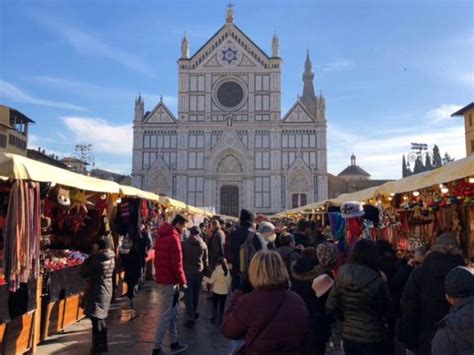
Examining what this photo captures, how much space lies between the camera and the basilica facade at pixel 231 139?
44.5 m

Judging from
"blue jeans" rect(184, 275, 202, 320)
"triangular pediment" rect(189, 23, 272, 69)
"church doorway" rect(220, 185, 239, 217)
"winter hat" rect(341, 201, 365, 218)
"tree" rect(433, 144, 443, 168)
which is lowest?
"blue jeans" rect(184, 275, 202, 320)

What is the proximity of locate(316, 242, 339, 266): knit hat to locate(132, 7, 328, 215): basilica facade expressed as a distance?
39678mm

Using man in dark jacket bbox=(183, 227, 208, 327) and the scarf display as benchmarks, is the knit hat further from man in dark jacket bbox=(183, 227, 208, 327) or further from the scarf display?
man in dark jacket bbox=(183, 227, 208, 327)

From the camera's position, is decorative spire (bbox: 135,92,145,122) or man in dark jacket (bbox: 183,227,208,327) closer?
man in dark jacket (bbox: 183,227,208,327)

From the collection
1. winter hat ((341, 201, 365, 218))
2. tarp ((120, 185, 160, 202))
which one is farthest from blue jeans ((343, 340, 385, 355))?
tarp ((120, 185, 160, 202))

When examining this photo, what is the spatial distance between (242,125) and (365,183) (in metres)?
23.2

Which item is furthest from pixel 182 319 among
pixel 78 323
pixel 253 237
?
pixel 253 237

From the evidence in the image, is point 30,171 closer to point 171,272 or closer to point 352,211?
point 171,272

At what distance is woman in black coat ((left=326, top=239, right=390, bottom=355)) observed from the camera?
12.6 ft

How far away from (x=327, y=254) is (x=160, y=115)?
4290 centimetres

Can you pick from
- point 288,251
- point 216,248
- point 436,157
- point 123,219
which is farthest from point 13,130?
point 436,157

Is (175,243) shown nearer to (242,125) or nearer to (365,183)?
(242,125)

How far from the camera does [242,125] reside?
4534 cm

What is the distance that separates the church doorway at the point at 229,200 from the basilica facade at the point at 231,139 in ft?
0.34
